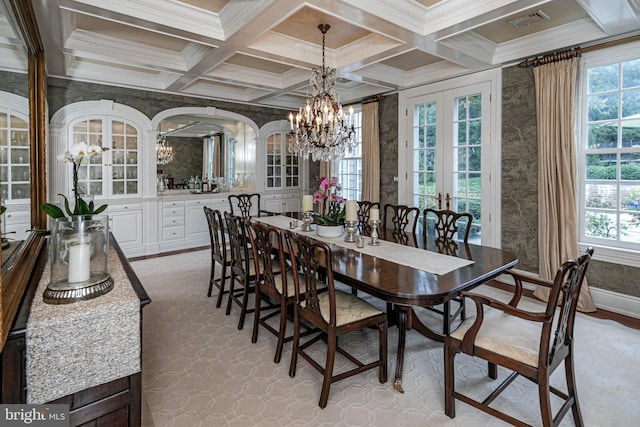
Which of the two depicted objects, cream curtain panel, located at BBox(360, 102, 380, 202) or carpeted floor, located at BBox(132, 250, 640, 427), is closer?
carpeted floor, located at BBox(132, 250, 640, 427)

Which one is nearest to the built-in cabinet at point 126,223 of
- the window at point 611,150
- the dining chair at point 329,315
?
the dining chair at point 329,315

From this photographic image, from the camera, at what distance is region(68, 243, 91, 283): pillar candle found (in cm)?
142

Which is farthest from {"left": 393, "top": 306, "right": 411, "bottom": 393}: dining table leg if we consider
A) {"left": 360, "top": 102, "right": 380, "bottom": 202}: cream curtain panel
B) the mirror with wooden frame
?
{"left": 360, "top": 102, "right": 380, "bottom": 202}: cream curtain panel

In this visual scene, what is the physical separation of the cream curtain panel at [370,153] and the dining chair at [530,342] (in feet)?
13.2

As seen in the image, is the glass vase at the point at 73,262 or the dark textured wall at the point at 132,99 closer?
the glass vase at the point at 73,262

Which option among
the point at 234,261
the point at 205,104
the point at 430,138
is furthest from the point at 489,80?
the point at 205,104

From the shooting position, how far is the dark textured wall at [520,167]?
4.08m

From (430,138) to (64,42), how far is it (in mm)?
4555

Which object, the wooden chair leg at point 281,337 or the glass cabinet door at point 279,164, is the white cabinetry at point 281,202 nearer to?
the glass cabinet door at point 279,164

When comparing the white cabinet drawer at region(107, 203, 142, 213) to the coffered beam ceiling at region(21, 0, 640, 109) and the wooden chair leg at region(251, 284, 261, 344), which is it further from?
the wooden chair leg at region(251, 284, 261, 344)

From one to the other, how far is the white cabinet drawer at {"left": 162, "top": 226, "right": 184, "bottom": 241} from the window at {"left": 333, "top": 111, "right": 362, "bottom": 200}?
120 inches

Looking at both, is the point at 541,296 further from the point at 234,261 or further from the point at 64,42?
the point at 64,42

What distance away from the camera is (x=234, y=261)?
135 inches

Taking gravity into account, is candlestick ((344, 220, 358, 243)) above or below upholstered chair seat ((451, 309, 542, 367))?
above
